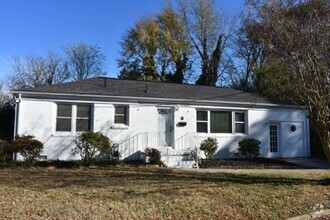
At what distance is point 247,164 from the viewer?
57.3ft

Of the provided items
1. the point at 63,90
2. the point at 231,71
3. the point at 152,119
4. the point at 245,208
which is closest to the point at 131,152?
the point at 152,119

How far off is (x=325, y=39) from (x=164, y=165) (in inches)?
345

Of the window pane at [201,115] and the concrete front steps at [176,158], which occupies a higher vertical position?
the window pane at [201,115]

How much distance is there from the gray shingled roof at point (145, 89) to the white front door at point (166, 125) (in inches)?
34.0

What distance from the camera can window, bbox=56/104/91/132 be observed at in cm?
1700

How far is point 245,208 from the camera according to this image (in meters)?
7.86

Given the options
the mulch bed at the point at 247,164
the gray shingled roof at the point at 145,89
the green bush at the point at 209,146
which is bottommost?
the mulch bed at the point at 247,164

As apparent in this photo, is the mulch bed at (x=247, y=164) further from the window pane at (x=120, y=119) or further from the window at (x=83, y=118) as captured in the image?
the window at (x=83, y=118)

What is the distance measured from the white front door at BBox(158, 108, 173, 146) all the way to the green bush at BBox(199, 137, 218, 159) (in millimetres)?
Answer: 1776

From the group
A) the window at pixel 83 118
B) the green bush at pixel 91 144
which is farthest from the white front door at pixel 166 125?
the window at pixel 83 118

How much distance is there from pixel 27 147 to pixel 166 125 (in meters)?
7.17

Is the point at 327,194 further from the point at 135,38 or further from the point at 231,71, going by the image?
the point at 135,38

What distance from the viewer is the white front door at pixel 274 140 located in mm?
21092

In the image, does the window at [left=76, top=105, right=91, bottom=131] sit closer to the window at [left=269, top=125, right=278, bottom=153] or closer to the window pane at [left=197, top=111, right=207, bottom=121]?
the window pane at [left=197, top=111, right=207, bottom=121]
